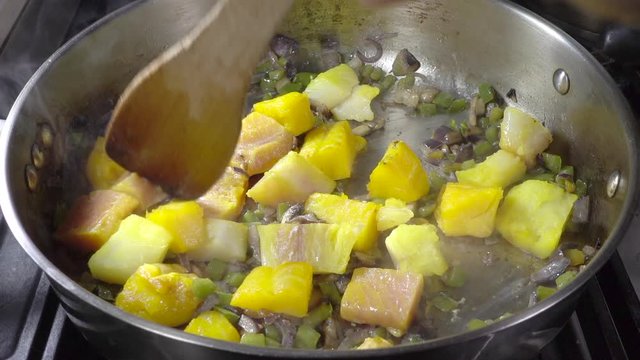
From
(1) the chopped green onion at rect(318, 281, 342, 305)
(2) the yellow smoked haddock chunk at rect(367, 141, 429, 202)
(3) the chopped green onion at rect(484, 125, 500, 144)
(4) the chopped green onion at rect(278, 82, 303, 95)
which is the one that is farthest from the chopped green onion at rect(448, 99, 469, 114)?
(1) the chopped green onion at rect(318, 281, 342, 305)

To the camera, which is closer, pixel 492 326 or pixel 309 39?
pixel 492 326

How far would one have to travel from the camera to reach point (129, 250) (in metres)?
1.88

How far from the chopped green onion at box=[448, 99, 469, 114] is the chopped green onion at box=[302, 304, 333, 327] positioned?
3.17 feet

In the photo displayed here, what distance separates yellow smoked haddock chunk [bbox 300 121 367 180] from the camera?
2.21 m

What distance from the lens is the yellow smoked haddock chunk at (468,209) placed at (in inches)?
78.8

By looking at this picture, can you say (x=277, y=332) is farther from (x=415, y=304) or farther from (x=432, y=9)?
(x=432, y=9)

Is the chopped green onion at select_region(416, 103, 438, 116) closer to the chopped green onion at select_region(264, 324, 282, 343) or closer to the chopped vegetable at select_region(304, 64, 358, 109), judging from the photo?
the chopped vegetable at select_region(304, 64, 358, 109)

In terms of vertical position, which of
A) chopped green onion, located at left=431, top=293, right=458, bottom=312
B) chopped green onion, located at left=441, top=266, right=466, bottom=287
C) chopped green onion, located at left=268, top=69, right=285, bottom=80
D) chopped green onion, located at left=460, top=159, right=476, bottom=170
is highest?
chopped green onion, located at left=268, top=69, right=285, bottom=80

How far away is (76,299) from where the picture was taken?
1447 mm

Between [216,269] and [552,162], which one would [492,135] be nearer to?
[552,162]

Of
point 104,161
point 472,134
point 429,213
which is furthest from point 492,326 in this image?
point 104,161

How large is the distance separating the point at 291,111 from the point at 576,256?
97 centimetres

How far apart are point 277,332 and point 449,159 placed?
34.8 inches

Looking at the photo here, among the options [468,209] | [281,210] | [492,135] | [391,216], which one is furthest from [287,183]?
[492,135]
